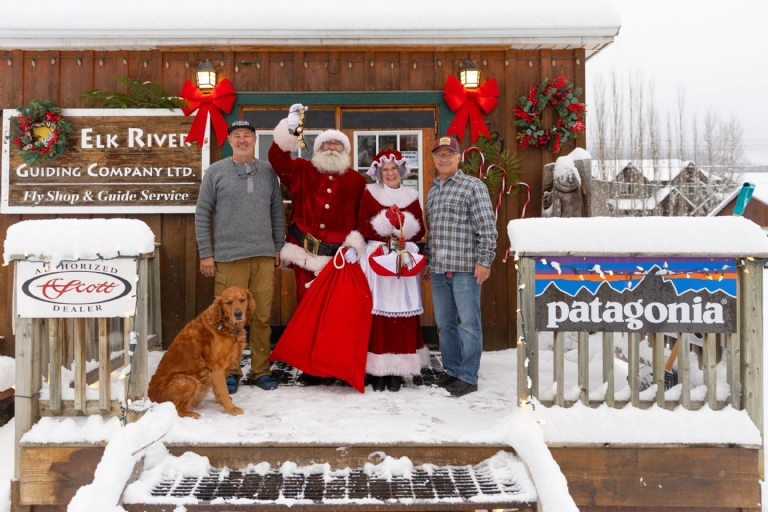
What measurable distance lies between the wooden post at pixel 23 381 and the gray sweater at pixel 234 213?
121 centimetres

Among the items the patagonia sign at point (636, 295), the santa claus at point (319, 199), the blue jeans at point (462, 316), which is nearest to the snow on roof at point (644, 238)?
the patagonia sign at point (636, 295)

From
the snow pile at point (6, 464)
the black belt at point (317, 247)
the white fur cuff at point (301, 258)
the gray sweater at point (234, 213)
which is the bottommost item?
the snow pile at point (6, 464)

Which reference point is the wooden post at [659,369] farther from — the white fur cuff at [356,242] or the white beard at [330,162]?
the white beard at [330,162]

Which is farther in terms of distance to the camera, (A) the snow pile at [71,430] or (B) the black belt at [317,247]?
(B) the black belt at [317,247]

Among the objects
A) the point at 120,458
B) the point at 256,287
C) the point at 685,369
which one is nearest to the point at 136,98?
the point at 256,287

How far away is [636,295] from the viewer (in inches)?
123

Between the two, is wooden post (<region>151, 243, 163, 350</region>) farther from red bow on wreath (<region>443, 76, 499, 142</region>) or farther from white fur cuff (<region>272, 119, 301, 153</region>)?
red bow on wreath (<region>443, 76, 499, 142</region>)

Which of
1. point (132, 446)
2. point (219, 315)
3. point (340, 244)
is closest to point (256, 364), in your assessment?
point (219, 315)

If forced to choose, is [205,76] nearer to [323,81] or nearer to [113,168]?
[323,81]

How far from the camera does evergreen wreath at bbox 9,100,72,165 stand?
16.2 feet

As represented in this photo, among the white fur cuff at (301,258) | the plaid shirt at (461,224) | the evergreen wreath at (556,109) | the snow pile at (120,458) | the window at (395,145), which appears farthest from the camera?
the window at (395,145)

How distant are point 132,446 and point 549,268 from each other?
244 cm

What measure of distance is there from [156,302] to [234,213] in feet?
5.34

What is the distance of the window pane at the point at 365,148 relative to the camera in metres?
5.29
